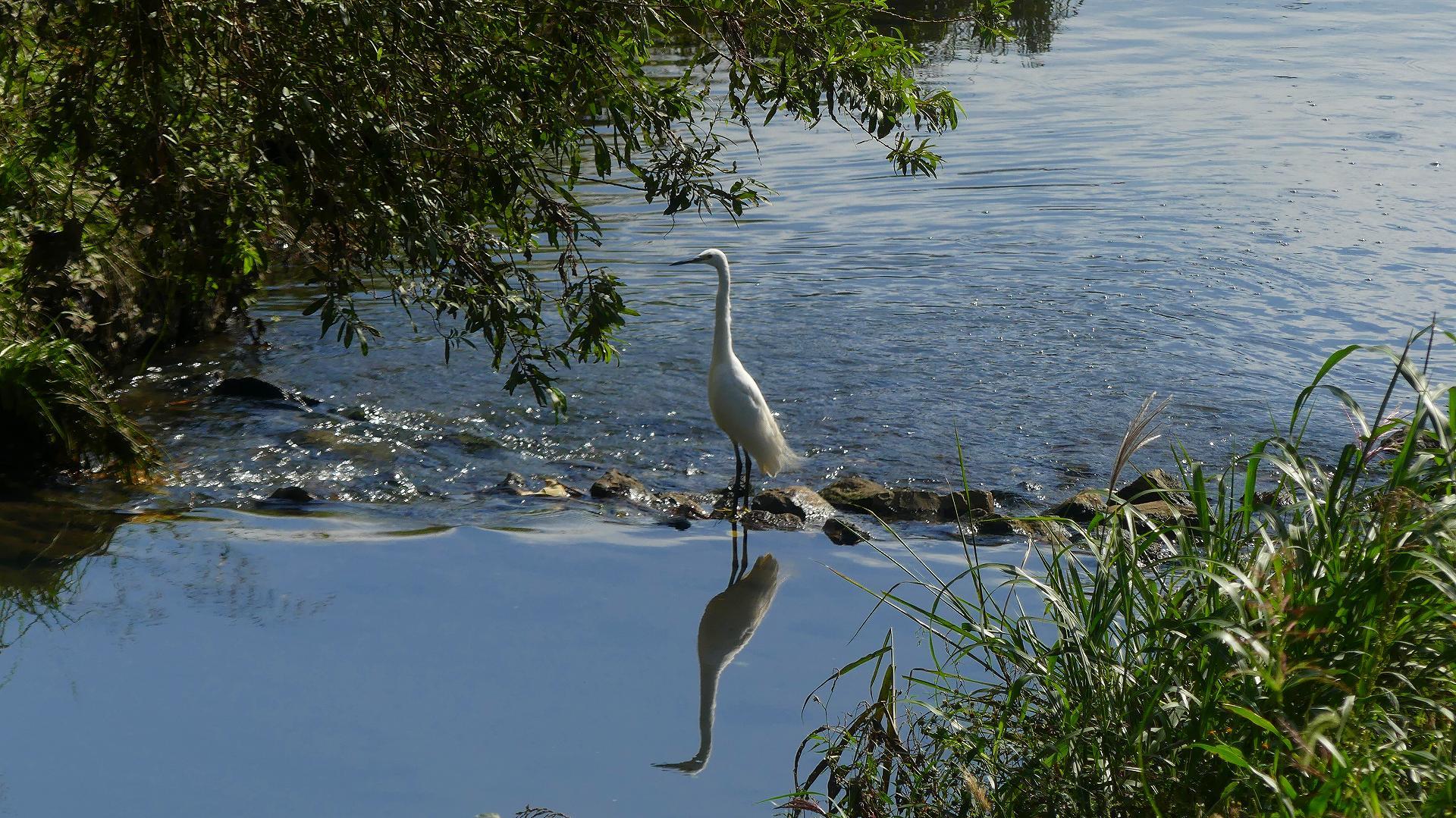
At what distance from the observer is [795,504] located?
7086 mm

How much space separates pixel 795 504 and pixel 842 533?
492 mm

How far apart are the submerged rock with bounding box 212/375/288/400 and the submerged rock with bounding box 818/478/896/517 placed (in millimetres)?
4139

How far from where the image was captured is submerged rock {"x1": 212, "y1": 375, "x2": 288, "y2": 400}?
349 inches

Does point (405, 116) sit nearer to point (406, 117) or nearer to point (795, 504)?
point (406, 117)

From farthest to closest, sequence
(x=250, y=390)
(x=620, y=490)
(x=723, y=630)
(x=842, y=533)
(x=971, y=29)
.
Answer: (x=971, y=29)
(x=250, y=390)
(x=620, y=490)
(x=842, y=533)
(x=723, y=630)

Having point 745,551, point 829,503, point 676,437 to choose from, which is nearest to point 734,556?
point 745,551

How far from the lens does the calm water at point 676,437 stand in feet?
15.1

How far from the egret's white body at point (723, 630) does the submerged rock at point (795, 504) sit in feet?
1.91

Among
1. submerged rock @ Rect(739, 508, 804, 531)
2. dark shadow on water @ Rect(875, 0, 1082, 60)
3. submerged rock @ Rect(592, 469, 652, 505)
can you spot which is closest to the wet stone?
submerged rock @ Rect(739, 508, 804, 531)

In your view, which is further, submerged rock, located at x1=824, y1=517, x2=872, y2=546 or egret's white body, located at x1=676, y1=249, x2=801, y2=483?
egret's white body, located at x1=676, y1=249, x2=801, y2=483

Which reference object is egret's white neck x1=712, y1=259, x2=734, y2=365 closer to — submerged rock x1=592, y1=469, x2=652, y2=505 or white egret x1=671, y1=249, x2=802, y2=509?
white egret x1=671, y1=249, x2=802, y2=509

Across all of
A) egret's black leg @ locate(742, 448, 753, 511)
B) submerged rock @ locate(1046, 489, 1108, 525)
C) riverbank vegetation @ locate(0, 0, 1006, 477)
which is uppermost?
riverbank vegetation @ locate(0, 0, 1006, 477)

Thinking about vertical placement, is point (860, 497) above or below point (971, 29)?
below

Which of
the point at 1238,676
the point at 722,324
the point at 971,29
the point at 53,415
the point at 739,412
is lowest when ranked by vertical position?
the point at 739,412
